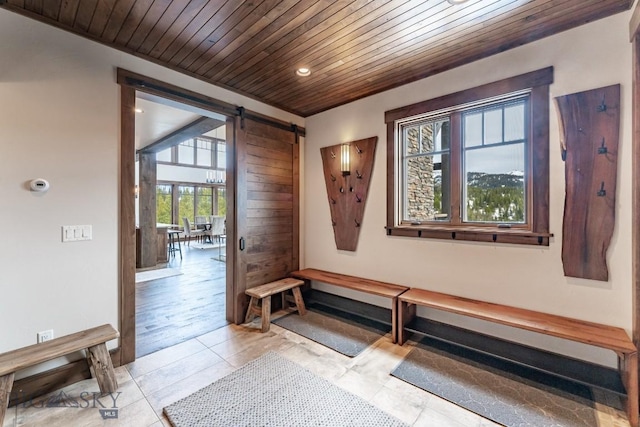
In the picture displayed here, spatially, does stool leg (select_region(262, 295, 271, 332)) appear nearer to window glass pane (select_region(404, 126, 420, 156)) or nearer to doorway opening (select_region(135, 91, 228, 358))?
doorway opening (select_region(135, 91, 228, 358))

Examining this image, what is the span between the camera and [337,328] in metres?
3.17

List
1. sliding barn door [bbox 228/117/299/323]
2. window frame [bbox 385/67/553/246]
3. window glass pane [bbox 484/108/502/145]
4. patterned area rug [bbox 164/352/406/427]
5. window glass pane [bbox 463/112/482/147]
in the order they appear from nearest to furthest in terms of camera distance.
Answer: patterned area rug [bbox 164/352/406/427], window frame [bbox 385/67/553/246], window glass pane [bbox 484/108/502/145], window glass pane [bbox 463/112/482/147], sliding barn door [bbox 228/117/299/323]

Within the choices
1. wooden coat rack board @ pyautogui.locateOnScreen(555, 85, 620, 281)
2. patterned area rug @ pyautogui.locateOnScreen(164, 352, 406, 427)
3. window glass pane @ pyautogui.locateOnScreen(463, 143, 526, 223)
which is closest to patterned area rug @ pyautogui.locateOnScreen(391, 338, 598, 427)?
patterned area rug @ pyautogui.locateOnScreen(164, 352, 406, 427)

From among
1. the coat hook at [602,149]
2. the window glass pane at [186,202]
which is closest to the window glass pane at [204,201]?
the window glass pane at [186,202]

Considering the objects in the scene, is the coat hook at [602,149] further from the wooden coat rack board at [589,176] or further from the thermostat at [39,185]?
the thermostat at [39,185]

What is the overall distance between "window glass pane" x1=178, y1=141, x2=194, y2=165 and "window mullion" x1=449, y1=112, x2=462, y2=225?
1073 cm

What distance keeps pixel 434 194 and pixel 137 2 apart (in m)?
3.03

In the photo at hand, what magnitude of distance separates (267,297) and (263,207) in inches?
45.6

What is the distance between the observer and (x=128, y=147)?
2.47 meters

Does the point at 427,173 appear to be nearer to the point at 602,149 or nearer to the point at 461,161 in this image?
the point at 461,161

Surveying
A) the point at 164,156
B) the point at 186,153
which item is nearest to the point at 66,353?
the point at 164,156

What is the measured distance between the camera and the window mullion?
2830 mm

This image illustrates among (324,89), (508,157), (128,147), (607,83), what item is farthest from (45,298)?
(607,83)

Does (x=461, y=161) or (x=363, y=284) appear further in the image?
(x=363, y=284)
